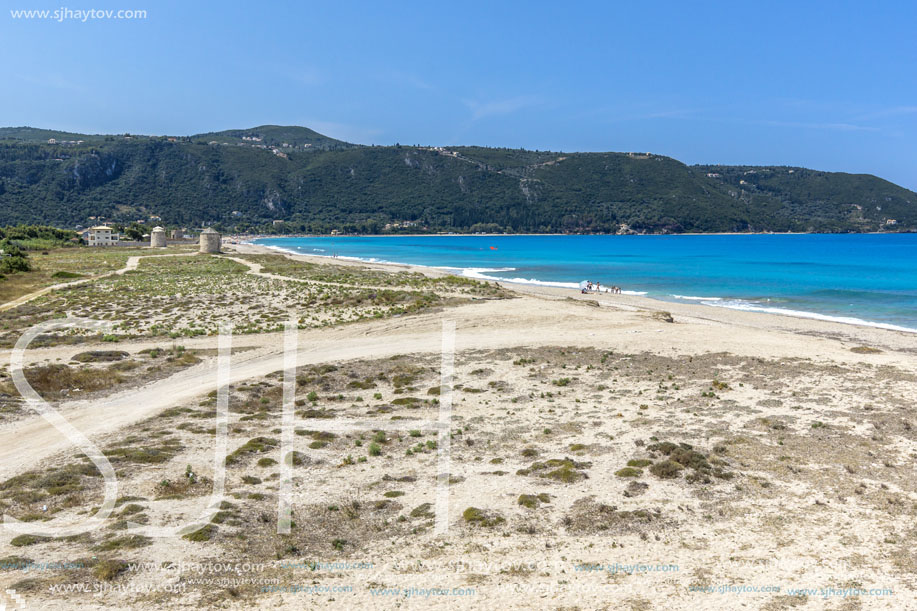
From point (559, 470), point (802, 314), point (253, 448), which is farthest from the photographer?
point (802, 314)

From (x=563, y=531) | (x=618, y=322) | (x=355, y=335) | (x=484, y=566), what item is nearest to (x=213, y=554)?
(x=484, y=566)

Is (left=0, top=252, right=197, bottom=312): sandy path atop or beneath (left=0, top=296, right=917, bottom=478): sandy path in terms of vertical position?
beneath

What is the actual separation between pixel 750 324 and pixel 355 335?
21.9m

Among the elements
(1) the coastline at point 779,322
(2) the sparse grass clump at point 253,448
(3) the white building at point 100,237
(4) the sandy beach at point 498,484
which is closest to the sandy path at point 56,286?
(4) the sandy beach at point 498,484

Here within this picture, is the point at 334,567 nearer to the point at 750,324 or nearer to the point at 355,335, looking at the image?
the point at 355,335

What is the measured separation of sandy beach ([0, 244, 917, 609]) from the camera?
25.6 feet

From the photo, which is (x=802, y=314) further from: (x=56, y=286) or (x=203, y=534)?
(x=56, y=286)

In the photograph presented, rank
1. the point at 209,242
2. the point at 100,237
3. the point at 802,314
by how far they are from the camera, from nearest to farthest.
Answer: the point at 802,314, the point at 209,242, the point at 100,237

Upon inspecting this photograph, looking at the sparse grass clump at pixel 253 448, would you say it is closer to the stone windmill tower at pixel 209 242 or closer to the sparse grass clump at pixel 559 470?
the sparse grass clump at pixel 559 470

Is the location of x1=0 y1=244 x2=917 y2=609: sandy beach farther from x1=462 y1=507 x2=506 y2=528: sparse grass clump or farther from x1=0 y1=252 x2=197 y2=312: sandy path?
x1=0 y1=252 x2=197 y2=312: sandy path

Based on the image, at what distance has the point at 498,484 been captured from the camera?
11062 mm

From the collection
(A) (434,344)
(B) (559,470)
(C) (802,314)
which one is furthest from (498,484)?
(C) (802,314)

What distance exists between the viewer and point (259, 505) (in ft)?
33.2

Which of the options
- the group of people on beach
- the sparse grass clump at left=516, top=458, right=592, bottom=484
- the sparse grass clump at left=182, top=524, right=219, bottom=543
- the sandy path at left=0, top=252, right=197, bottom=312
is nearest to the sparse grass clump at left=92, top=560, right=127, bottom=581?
the sparse grass clump at left=182, top=524, right=219, bottom=543
